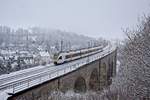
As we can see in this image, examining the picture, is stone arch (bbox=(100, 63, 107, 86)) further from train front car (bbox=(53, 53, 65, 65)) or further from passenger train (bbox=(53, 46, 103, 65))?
train front car (bbox=(53, 53, 65, 65))

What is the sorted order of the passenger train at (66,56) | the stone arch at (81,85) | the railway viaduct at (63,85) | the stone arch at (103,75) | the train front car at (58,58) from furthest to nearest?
1. the stone arch at (103,75)
2. the passenger train at (66,56)
3. the train front car at (58,58)
4. the stone arch at (81,85)
5. the railway viaduct at (63,85)

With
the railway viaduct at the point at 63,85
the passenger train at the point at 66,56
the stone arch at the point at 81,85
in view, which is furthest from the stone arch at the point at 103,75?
the stone arch at the point at 81,85

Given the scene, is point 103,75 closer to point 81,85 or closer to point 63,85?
point 81,85

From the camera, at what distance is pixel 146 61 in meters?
11.1

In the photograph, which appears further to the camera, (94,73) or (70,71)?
(94,73)

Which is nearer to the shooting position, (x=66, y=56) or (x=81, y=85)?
(x=81, y=85)

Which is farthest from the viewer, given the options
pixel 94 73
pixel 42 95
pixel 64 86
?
pixel 94 73

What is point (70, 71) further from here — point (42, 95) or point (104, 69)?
point (104, 69)

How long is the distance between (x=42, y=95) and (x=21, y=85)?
5.79 ft

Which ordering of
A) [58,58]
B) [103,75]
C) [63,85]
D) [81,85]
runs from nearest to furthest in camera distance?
[63,85] < [81,85] < [58,58] < [103,75]

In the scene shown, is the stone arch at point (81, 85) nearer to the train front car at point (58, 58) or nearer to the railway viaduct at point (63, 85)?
the railway viaduct at point (63, 85)

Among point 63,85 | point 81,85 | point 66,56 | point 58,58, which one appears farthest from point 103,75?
point 63,85

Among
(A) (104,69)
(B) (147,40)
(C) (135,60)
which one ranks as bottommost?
(A) (104,69)

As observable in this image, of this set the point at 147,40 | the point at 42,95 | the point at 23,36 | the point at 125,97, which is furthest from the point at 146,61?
the point at 23,36
